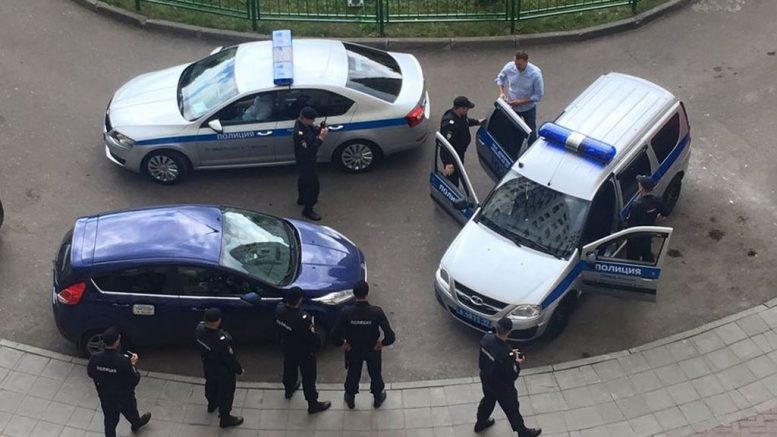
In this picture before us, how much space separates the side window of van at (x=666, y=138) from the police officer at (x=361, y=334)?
4423mm

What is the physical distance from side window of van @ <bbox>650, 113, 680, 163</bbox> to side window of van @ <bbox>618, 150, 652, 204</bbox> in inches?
10.4

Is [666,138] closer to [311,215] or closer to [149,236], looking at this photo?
[311,215]

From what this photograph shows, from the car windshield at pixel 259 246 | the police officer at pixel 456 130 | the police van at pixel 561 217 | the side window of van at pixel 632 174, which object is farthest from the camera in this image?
the police officer at pixel 456 130

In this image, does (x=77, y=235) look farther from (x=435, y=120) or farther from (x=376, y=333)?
(x=435, y=120)

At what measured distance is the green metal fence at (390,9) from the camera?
54.3 ft

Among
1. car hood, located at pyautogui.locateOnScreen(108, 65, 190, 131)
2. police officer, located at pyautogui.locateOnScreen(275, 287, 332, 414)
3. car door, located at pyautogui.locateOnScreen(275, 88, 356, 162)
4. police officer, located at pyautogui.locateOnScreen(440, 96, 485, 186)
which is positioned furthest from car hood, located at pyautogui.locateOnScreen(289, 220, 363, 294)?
car hood, located at pyautogui.locateOnScreen(108, 65, 190, 131)

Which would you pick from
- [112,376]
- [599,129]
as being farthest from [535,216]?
[112,376]

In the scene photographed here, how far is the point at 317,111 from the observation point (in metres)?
13.1

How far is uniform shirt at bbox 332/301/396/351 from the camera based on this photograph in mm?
9555

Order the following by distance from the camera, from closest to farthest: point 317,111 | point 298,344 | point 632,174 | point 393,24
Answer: point 298,344 → point 632,174 → point 317,111 → point 393,24

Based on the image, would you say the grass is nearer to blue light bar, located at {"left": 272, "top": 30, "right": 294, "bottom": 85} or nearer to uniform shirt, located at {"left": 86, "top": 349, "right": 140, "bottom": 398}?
blue light bar, located at {"left": 272, "top": 30, "right": 294, "bottom": 85}

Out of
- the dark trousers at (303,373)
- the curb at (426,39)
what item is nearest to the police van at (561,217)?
the dark trousers at (303,373)

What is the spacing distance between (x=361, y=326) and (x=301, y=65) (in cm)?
489

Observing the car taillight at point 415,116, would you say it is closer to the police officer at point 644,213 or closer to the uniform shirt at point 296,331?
the police officer at point 644,213
